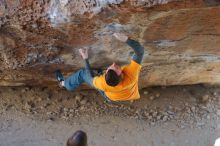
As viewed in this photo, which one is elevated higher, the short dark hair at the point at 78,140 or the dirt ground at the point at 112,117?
the short dark hair at the point at 78,140

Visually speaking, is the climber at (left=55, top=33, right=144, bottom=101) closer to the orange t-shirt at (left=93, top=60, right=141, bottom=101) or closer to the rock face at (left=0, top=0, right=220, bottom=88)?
the orange t-shirt at (left=93, top=60, right=141, bottom=101)

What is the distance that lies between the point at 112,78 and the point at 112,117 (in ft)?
6.40

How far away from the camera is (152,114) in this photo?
6633 millimetres

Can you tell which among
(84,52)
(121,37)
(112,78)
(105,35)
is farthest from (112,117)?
(121,37)

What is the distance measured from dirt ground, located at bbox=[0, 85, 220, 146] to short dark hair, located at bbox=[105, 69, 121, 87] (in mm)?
1671

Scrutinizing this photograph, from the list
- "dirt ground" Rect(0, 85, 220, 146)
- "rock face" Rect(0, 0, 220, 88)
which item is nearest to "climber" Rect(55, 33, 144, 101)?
"rock face" Rect(0, 0, 220, 88)

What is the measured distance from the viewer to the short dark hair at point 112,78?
15.3 ft

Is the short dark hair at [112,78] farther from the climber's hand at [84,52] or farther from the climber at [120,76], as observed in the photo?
the climber's hand at [84,52]

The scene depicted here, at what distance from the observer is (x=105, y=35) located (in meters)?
5.16

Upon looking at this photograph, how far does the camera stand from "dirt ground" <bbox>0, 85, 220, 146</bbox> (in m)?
6.31

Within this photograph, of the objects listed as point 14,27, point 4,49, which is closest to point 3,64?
point 4,49

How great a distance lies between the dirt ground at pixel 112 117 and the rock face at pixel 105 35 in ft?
1.48

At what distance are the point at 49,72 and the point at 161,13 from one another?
194 centimetres

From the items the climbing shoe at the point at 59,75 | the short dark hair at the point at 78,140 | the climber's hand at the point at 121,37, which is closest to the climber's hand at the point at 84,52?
the climber's hand at the point at 121,37
